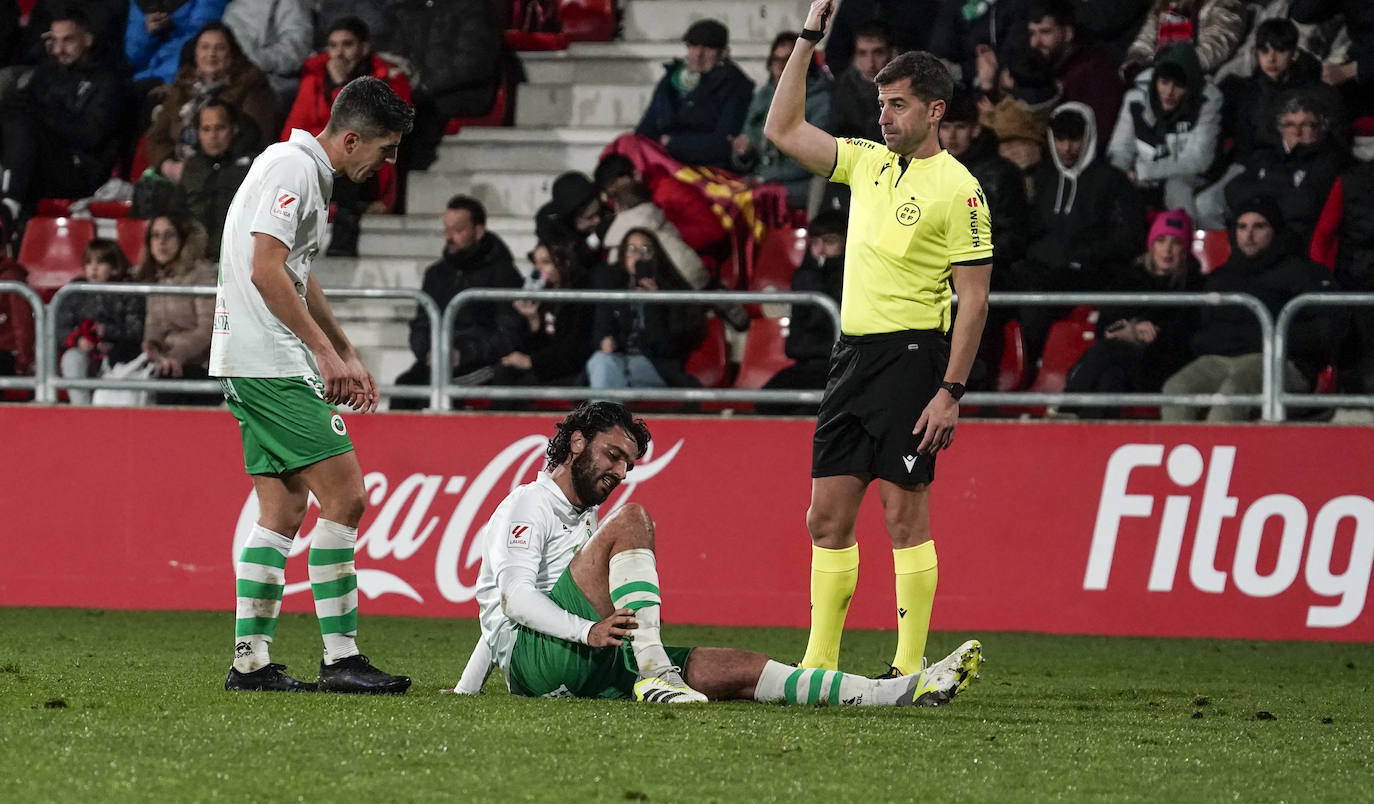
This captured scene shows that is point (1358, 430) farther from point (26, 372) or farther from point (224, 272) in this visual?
point (26, 372)

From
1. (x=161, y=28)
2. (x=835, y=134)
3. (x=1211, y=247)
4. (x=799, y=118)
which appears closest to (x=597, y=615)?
(x=799, y=118)

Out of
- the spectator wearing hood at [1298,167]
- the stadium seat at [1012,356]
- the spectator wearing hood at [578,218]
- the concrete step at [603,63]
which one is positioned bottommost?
the stadium seat at [1012,356]

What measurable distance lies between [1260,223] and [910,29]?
3479 millimetres

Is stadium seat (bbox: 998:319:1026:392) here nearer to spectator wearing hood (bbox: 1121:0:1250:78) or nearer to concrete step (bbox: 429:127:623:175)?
spectator wearing hood (bbox: 1121:0:1250:78)

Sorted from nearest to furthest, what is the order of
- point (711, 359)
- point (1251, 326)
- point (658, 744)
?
point (658, 744) < point (1251, 326) < point (711, 359)

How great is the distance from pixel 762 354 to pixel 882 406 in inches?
177

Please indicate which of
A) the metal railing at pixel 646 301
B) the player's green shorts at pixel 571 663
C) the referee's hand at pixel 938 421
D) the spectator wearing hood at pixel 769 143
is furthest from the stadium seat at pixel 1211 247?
the player's green shorts at pixel 571 663

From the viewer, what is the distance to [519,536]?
6582 millimetres

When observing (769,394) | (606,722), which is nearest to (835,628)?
(606,722)

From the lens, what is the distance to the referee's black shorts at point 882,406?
695 cm

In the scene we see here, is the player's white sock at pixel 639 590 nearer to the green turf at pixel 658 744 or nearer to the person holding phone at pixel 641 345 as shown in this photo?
the green turf at pixel 658 744

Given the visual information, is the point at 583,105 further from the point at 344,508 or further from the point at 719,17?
the point at 344,508

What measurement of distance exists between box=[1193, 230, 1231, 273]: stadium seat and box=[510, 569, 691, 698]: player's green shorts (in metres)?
5.97

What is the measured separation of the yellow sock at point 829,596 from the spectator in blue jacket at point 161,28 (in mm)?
9798
